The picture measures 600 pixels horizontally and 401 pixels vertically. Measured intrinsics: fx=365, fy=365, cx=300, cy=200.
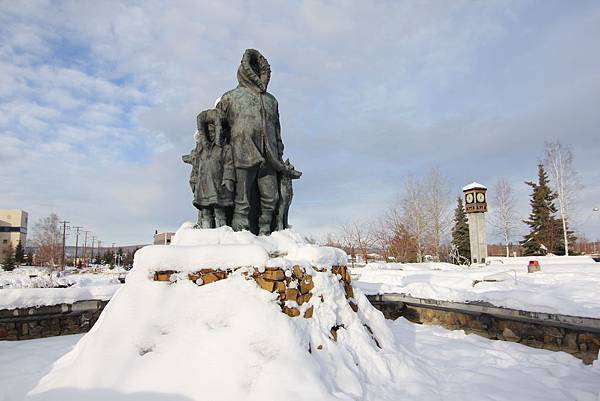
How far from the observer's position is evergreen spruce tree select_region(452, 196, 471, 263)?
33.7 meters

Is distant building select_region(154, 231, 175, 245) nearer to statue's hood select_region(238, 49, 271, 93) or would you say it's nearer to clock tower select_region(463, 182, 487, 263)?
statue's hood select_region(238, 49, 271, 93)

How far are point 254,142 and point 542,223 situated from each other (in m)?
32.4

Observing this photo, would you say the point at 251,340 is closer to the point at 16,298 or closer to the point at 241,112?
the point at 241,112

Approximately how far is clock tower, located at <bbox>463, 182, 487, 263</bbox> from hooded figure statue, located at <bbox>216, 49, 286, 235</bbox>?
20.0m

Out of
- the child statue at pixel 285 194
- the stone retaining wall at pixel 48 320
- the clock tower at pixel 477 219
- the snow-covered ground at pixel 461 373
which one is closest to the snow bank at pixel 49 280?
the stone retaining wall at pixel 48 320

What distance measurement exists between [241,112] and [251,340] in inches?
124

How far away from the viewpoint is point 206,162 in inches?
201

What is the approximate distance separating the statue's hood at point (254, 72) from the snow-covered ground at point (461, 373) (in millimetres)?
3765

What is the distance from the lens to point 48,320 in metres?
6.71

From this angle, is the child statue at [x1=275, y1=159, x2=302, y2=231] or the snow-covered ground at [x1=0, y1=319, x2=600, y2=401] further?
the child statue at [x1=275, y1=159, x2=302, y2=231]

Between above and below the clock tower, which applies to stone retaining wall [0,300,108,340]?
below

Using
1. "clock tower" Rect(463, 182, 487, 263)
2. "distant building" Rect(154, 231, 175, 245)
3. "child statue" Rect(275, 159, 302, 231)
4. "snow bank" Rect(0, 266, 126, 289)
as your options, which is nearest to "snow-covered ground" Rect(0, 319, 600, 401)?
"distant building" Rect(154, 231, 175, 245)

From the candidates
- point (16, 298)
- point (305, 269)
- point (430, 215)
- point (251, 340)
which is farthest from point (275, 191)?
point (430, 215)

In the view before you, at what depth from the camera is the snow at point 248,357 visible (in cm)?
310
